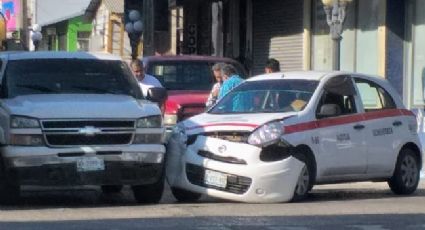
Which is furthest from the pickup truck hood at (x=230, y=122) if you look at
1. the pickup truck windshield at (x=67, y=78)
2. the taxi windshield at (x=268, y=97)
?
the pickup truck windshield at (x=67, y=78)

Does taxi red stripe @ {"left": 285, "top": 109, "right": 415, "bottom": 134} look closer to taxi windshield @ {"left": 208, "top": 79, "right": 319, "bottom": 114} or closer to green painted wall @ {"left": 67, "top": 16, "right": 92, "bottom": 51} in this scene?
taxi windshield @ {"left": 208, "top": 79, "right": 319, "bottom": 114}

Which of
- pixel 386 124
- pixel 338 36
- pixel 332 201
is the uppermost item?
pixel 338 36

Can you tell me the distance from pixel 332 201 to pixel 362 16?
10034mm

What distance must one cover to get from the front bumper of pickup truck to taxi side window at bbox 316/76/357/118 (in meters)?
2.28

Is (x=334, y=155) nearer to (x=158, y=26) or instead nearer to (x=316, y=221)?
(x=316, y=221)

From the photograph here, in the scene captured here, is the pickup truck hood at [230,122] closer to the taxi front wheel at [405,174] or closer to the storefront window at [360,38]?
the taxi front wheel at [405,174]

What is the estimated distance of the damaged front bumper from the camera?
1331 centimetres

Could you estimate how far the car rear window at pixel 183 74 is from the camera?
1944cm

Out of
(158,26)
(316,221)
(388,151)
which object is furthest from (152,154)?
(158,26)

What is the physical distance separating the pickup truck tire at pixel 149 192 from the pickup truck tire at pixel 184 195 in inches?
20.6

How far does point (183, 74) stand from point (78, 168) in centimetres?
689

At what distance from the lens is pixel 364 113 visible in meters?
14.9

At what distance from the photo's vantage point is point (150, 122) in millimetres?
13398

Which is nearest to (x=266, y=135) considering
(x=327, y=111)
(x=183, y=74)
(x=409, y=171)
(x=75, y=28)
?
(x=327, y=111)
